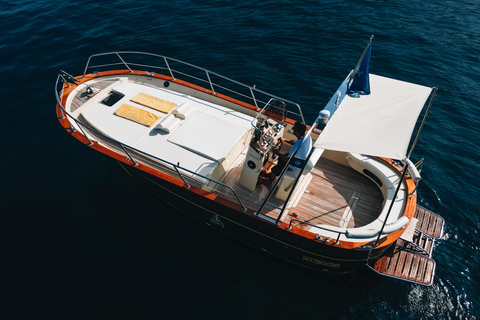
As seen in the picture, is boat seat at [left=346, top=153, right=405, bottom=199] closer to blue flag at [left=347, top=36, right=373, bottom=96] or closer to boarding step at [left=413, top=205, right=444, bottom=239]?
boarding step at [left=413, top=205, right=444, bottom=239]

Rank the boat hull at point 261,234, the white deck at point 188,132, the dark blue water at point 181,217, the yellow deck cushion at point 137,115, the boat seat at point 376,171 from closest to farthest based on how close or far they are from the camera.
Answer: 1. the boat hull at point 261,234
2. the dark blue water at point 181,217
3. the boat seat at point 376,171
4. the white deck at point 188,132
5. the yellow deck cushion at point 137,115

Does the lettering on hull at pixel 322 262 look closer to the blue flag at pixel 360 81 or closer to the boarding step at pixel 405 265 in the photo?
the boarding step at pixel 405 265

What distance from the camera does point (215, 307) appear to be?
31.4 feet

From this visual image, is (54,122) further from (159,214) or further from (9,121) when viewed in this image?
(159,214)

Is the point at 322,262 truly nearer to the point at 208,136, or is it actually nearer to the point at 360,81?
the point at 360,81

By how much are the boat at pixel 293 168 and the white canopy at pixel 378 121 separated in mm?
29

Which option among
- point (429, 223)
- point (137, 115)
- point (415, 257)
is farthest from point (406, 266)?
point (137, 115)

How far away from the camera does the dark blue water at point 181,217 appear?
9.73 meters

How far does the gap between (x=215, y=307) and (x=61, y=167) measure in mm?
9922

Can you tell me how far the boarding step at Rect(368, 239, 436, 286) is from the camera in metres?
9.36

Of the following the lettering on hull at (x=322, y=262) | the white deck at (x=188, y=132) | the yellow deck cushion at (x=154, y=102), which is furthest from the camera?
the yellow deck cushion at (x=154, y=102)

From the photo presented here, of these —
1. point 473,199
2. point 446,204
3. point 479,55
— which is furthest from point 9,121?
point 479,55

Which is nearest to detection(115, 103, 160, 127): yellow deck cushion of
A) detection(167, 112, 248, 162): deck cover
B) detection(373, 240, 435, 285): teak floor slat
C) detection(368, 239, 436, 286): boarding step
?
detection(167, 112, 248, 162): deck cover

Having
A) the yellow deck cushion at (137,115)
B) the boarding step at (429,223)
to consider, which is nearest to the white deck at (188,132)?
the yellow deck cushion at (137,115)
